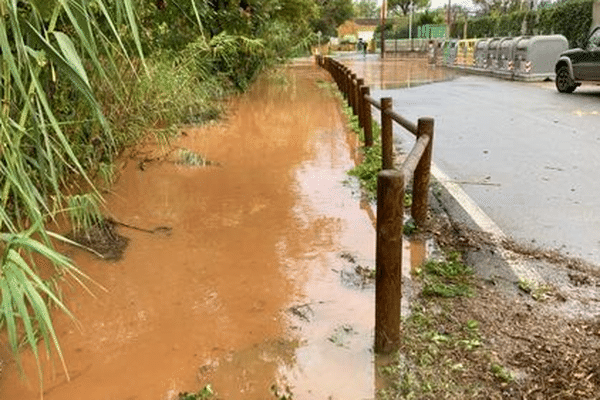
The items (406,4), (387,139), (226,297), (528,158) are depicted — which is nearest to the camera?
(226,297)

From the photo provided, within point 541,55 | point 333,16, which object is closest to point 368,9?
point 333,16

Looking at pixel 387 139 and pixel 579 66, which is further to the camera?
pixel 579 66

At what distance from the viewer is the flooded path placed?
295cm

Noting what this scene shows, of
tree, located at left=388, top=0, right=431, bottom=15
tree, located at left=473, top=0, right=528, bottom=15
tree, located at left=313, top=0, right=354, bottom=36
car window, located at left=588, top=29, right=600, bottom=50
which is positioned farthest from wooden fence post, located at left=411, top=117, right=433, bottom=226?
tree, located at left=388, top=0, right=431, bottom=15

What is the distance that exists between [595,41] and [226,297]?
45.2ft

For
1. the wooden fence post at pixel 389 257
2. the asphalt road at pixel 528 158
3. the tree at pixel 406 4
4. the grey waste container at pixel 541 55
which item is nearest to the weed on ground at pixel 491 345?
the wooden fence post at pixel 389 257

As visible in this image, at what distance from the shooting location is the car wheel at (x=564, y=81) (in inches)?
605

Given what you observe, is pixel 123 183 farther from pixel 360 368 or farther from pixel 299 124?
pixel 299 124

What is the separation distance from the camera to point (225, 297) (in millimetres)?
3824

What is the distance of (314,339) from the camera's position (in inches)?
129

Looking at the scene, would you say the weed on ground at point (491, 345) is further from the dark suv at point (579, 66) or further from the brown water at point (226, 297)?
the dark suv at point (579, 66)

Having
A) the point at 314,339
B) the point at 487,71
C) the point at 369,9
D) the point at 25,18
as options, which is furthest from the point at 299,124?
the point at 369,9

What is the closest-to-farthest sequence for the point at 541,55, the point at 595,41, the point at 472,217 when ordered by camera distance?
the point at 472,217
the point at 595,41
the point at 541,55

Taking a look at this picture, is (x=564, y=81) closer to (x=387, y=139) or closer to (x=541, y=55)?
(x=541, y=55)
